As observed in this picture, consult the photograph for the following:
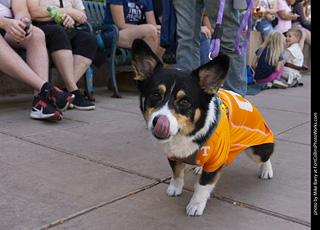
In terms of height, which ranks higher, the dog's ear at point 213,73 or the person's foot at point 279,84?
the dog's ear at point 213,73

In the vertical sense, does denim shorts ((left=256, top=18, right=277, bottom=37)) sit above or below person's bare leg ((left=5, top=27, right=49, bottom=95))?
below

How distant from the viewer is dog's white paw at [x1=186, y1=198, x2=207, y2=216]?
2.24 meters

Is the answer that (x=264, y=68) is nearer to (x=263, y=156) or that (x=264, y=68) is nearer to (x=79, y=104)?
(x=79, y=104)

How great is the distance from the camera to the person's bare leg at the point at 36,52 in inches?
174

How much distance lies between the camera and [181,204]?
7.93ft

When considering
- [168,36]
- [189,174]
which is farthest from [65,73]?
[189,174]

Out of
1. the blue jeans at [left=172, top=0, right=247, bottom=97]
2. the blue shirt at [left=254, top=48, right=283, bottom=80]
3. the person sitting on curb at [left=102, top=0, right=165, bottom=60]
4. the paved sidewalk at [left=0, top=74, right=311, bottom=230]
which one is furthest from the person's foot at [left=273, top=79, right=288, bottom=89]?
the blue jeans at [left=172, top=0, right=247, bottom=97]

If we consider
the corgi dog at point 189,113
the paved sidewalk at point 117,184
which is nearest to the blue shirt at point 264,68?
the paved sidewalk at point 117,184

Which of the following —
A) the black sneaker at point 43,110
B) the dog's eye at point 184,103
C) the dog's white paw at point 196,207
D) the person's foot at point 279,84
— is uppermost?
the dog's eye at point 184,103

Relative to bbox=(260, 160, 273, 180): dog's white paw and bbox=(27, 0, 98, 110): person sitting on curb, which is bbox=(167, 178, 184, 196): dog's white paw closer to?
bbox=(260, 160, 273, 180): dog's white paw

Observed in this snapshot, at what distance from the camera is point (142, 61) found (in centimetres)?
239

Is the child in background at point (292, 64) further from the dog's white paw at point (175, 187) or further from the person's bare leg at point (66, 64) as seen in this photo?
the dog's white paw at point (175, 187)

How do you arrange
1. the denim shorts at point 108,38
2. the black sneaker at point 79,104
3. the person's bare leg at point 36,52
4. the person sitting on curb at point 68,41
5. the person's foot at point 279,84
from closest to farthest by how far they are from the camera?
1. the person's bare leg at point 36,52
2. the person sitting on curb at point 68,41
3. the black sneaker at point 79,104
4. the denim shorts at point 108,38
5. the person's foot at point 279,84

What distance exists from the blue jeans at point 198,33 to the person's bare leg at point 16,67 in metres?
1.76
